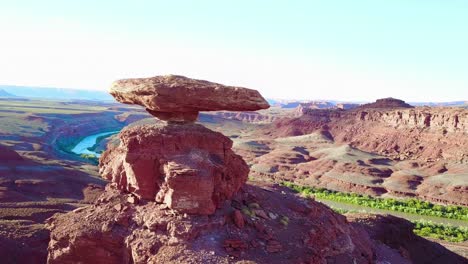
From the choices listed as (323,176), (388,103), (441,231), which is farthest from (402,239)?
(388,103)

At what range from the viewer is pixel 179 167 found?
23.4m

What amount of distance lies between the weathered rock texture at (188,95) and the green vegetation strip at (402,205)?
50.0m

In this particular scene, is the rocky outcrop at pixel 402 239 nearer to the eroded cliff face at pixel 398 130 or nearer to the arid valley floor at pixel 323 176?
the arid valley floor at pixel 323 176

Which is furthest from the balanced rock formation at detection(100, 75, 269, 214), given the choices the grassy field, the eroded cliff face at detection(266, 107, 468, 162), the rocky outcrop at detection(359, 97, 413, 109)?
the rocky outcrop at detection(359, 97, 413, 109)

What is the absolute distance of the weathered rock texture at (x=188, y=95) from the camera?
2409 centimetres

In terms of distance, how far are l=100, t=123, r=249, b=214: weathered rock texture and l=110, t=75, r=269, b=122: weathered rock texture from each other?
1353 mm

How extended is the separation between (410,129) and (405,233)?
253ft

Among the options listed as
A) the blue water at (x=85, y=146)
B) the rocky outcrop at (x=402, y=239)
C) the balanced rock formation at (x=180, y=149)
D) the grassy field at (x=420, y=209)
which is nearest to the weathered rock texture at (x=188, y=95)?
the balanced rock formation at (x=180, y=149)

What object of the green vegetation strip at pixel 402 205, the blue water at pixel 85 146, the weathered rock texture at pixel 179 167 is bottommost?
the blue water at pixel 85 146

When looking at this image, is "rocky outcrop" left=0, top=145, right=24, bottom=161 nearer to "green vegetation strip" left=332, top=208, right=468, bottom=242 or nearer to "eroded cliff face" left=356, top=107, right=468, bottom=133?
"green vegetation strip" left=332, top=208, right=468, bottom=242

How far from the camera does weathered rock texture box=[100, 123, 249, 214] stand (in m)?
23.1

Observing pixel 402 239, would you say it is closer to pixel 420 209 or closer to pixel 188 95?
pixel 188 95

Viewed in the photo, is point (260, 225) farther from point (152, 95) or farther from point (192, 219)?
point (152, 95)

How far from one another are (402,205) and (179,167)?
55.5 metres
